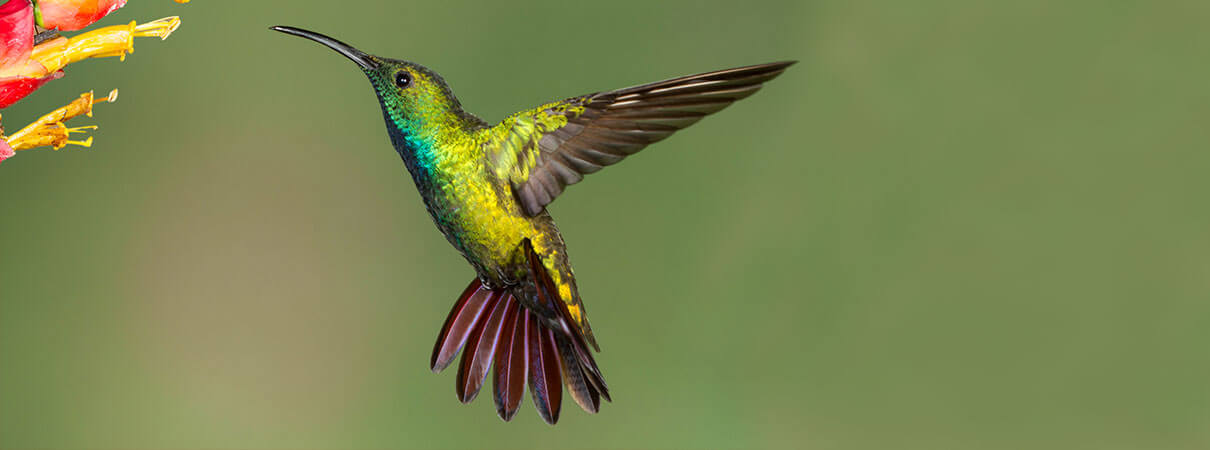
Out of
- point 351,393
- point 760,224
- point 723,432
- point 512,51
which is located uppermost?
point 512,51

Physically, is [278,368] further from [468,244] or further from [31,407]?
[468,244]

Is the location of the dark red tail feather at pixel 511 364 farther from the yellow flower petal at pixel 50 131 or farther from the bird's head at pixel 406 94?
the yellow flower petal at pixel 50 131

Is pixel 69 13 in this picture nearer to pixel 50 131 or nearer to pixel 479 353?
pixel 50 131

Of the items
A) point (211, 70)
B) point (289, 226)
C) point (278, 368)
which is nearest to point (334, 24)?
point (211, 70)

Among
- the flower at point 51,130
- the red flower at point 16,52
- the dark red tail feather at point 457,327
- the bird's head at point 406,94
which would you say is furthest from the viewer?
the dark red tail feather at point 457,327

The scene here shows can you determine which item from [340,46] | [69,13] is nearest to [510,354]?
[340,46]

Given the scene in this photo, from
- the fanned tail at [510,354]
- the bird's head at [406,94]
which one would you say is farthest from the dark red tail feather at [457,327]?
the bird's head at [406,94]

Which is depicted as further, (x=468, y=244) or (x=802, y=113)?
(x=802, y=113)

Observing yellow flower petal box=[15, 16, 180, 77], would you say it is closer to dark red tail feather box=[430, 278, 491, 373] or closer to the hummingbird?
the hummingbird
